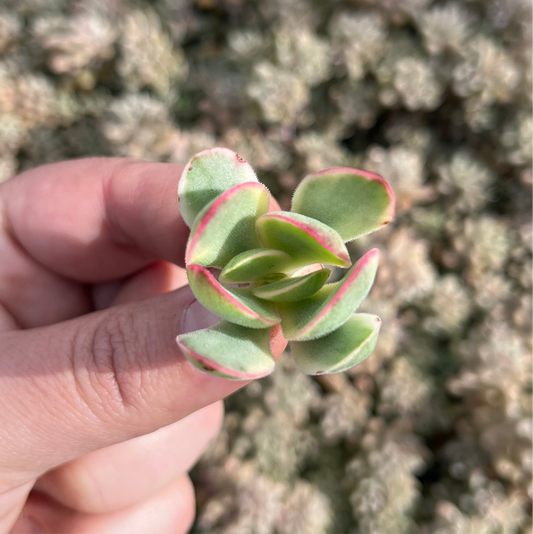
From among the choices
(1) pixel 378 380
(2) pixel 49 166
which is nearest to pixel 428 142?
(1) pixel 378 380

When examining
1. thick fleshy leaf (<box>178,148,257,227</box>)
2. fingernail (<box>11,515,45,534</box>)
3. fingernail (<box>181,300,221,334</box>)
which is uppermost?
thick fleshy leaf (<box>178,148,257,227</box>)

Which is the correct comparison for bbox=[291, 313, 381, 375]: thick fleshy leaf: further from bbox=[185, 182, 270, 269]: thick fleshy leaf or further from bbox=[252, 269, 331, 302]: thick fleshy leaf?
bbox=[185, 182, 270, 269]: thick fleshy leaf

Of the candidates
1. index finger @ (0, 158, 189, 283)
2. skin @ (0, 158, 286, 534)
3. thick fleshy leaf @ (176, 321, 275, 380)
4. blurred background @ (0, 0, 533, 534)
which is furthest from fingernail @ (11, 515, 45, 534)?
thick fleshy leaf @ (176, 321, 275, 380)

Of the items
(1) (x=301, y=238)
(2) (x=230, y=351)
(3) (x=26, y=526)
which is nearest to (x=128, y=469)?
(3) (x=26, y=526)

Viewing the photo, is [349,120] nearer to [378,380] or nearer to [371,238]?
[371,238]

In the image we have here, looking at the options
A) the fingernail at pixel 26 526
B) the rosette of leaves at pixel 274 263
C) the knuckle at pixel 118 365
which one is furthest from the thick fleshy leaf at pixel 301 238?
the fingernail at pixel 26 526

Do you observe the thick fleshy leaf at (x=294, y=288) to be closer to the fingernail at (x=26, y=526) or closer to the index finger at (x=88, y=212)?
the index finger at (x=88, y=212)
